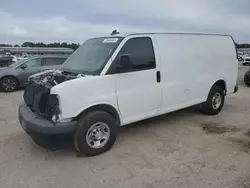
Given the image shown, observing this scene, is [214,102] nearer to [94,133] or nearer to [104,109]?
[104,109]

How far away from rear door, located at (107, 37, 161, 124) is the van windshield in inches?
7.4

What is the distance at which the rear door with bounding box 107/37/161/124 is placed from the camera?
181 inches

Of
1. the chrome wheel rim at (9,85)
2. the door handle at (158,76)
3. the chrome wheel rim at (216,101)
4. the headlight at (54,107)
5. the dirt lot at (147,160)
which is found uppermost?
the door handle at (158,76)

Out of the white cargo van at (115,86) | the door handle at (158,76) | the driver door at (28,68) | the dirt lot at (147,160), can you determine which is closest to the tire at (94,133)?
the white cargo van at (115,86)

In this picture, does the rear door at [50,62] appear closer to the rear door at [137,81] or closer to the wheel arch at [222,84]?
the wheel arch at [222,84]

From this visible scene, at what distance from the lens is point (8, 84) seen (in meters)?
11.2

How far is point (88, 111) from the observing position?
4.29m

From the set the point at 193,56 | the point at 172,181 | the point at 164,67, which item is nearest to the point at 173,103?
the point at 164,67

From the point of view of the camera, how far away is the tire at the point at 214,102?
21.4 feet

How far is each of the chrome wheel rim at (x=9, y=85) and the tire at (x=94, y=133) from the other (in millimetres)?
8168

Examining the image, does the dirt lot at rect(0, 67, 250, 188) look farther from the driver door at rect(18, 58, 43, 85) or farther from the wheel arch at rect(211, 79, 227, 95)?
the driver door at rect(18, 58, 43, 85)

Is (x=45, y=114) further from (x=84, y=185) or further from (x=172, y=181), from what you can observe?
(x=172, y=181)

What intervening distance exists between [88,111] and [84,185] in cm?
120

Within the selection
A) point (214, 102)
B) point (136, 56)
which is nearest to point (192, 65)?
point (214, 102)
